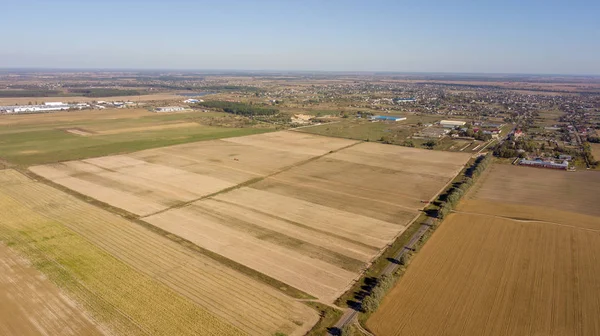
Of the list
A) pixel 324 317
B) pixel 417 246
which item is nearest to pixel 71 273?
pixel 324 317

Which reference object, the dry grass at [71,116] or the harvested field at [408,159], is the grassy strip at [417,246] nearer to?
the harvested field at [408,159]

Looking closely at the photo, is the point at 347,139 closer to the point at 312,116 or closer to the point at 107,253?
the point at 312,116

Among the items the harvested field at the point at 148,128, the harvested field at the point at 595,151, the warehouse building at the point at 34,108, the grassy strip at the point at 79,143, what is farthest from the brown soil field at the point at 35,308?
the warehouse building at the point at 34,108

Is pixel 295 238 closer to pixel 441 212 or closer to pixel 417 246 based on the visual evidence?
pixel 417 246

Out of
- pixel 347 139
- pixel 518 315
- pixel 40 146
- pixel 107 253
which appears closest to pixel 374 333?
pixel 518 315

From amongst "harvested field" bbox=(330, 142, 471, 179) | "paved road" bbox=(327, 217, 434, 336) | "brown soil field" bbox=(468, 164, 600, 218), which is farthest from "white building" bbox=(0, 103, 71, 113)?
"brown soil field" bbox=(468, 164, 600, 218)

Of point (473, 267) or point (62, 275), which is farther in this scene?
point (473, 267)
